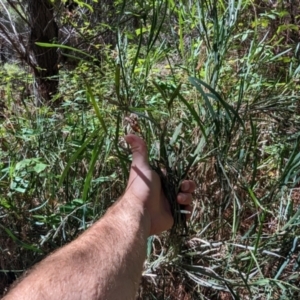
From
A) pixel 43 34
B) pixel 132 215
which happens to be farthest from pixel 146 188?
pixel 43 34

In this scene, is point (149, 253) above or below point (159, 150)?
below

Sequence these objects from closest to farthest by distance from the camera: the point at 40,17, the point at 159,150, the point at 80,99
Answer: the point at 159,150, the point at 80,99, the point at 40,17

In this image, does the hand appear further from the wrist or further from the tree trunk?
the tree trunk

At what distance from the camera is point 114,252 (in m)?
0.99

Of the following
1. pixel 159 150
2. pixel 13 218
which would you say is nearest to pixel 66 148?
pixel 13 218

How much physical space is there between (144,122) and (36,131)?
452 millimetres

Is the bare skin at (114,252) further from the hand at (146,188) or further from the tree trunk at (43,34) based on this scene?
the tree trunk at (43,34)

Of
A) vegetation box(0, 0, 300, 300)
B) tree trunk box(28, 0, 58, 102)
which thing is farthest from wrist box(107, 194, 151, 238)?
tree trunk box(28, 0, 58, 102)

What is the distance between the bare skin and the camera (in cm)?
87

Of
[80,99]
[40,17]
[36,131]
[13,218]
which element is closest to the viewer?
[13,218]

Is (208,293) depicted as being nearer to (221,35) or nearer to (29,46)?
(221,35)

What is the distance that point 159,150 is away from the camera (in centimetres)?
122

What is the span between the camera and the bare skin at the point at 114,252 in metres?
0.87

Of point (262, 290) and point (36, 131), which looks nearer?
point (262, 290)
